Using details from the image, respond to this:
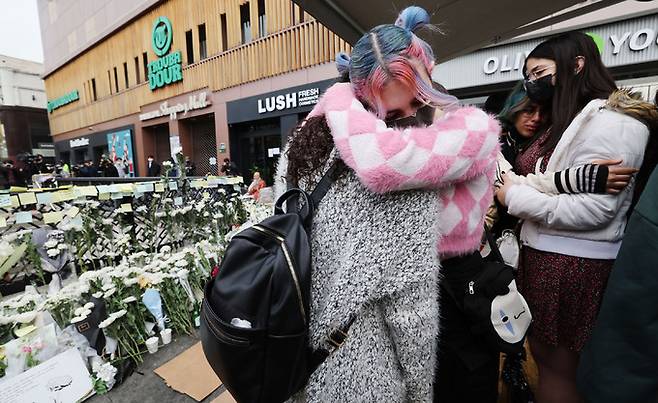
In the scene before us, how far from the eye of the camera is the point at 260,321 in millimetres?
688

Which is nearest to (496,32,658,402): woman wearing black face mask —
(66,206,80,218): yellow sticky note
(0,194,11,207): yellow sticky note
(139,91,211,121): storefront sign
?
(66,206,80,218): yellow sticky note

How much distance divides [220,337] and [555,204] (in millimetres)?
1181

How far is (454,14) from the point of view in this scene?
2.59 meters

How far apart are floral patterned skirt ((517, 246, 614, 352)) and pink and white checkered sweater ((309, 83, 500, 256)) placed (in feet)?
2.02

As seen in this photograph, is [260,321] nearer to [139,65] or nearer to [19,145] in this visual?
[139,65]

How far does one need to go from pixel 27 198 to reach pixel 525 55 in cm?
814

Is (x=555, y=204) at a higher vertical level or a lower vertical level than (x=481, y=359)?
higher

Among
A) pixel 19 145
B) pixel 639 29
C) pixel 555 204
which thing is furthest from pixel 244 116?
pixel 19 145

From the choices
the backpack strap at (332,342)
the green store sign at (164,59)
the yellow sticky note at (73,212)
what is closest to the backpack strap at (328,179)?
the backpack strap at (332,342)

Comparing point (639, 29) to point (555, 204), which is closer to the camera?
point (555, 204)

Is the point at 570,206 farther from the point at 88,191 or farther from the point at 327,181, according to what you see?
the point at 88,191

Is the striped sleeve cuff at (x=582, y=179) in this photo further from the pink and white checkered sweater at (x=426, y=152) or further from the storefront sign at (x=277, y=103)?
the storefront sign at (x=277, y=103)

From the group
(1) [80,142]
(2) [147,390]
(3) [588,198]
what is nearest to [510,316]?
(3) [588,198]

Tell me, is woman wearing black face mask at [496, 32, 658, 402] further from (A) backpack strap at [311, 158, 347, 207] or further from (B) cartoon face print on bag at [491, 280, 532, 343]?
(A) backpack strap at [311, 158, 347, 207]
